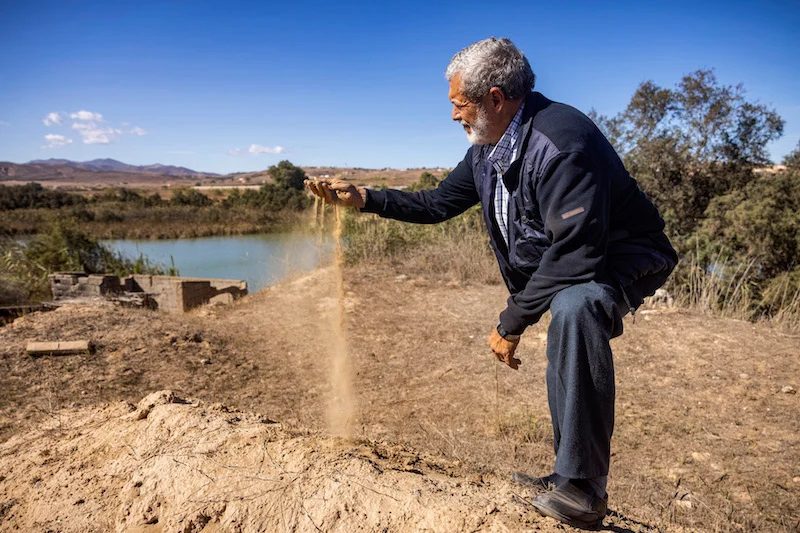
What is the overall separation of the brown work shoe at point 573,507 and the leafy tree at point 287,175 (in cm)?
1938

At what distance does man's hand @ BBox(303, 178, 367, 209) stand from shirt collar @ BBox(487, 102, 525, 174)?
86 centimetres

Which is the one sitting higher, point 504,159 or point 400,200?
point 504,159

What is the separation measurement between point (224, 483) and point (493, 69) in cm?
177

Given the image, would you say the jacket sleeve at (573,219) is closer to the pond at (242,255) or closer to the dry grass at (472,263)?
the pond at (242,255)

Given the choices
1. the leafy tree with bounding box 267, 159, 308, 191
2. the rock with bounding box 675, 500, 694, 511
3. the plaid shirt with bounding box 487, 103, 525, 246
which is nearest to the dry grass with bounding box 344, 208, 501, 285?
the rock with bounding box 675, 500, 694, 511

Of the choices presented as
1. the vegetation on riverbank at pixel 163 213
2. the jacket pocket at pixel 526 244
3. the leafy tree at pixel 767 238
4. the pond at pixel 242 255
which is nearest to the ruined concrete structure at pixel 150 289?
the pond at pixel 242 255

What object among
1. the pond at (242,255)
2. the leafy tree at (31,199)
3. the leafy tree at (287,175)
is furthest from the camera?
the leafy tree at (31,199)

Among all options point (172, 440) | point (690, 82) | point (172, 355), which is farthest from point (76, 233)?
point (690, 82)

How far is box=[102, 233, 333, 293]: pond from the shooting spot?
8859 mm

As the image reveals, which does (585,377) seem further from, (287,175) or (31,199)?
(31,199)

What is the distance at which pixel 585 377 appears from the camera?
5.54 ft

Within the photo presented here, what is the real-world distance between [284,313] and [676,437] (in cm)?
498

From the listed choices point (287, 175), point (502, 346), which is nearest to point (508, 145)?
point (502, 346)

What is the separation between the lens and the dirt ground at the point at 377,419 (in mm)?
1946
